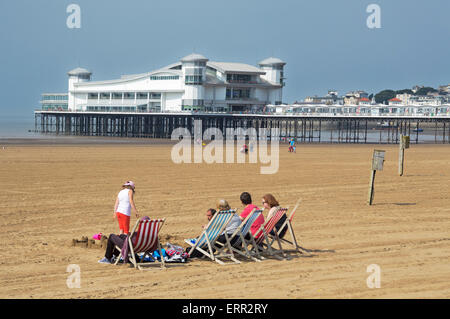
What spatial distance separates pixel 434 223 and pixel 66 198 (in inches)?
289

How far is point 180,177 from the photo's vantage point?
2053 cm

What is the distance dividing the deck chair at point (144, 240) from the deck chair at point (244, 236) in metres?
1.01

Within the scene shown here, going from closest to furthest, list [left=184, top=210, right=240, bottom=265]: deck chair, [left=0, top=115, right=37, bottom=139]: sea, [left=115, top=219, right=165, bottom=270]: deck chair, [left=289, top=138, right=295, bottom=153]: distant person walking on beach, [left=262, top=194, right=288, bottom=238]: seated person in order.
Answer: [left=115, top=219, right=165, bottom=270]: deck chair < [left=184, top=210, right=240, bottom=265]: deck chair < [left=262, top=194, right=288, bottom=238]: seated person < [left=289, top=138, right=295, bottom=153]: distant person walking on beach < [left=0, top=115, right=37, bottom=139]: sea

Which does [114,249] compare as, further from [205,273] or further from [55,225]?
[55,225]

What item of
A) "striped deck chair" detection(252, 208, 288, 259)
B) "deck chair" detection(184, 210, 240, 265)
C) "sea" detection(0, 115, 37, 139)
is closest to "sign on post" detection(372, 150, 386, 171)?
"striped deck chair" detection(252, 208, 288, 259)

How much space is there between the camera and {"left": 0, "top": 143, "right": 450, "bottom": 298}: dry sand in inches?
296

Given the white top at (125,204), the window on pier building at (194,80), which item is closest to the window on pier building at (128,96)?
the window on pier building at (194,80)

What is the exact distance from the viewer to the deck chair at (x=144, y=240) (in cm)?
830

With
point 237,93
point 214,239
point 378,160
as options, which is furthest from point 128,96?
point 214,239

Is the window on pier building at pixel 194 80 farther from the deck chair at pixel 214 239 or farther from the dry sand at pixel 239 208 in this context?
the deck chair at pixel 214 239

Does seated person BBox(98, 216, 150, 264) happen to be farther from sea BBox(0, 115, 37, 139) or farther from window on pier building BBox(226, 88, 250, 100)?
window on pier building BBox(226, 88, 250, 100)

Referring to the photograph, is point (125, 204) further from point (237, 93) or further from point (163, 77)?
point (237, 93)

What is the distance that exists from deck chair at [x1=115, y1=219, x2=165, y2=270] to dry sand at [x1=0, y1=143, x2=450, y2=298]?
218mm
